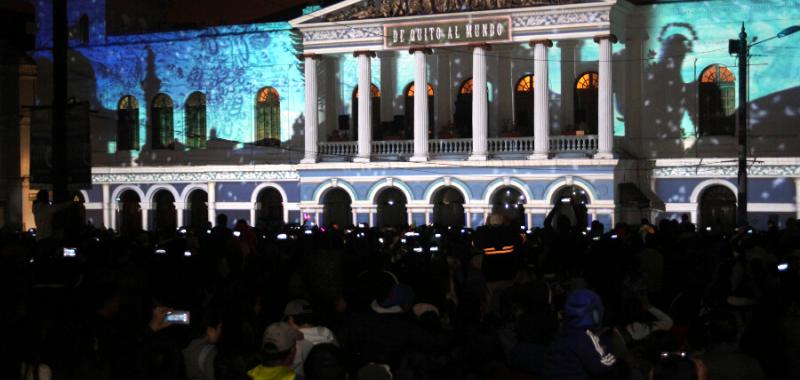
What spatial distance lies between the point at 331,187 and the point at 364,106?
323 centimetres

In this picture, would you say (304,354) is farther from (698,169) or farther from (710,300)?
(698,169)

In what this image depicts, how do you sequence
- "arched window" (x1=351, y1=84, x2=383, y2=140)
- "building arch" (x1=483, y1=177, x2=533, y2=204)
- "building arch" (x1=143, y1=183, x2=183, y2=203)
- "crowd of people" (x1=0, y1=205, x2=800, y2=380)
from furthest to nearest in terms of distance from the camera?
"building arch" (x1=143, y1=183, x2=183, y2=203) → "arched window" (x1=351, y1=84, x2=383, y2=140) → "building arch" (x1=483, y1=177, x2=533, y2=204) → "crowd of people" (x1=0, y1=205, x2=800, y2=380)

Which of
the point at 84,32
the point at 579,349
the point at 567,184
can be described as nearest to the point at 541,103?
the point at 567,184

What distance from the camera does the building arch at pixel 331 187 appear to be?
140ft

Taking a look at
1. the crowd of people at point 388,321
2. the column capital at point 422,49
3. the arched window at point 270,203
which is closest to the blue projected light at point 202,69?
the arched window at point 270,203

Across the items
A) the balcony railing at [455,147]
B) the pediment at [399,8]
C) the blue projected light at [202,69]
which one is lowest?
the balcony railing at [455,147]

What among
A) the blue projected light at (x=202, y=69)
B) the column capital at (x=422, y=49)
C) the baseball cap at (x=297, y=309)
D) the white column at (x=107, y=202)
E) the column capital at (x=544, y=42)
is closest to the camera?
the baseball cap at (x=297, y=309)

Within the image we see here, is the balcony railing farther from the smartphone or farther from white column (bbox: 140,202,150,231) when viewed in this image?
the smartphone

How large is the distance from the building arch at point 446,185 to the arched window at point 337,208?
3.51 metres

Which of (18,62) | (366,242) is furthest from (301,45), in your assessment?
(366,242)

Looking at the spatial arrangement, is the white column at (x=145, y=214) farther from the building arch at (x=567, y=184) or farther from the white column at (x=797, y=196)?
the white column at (x=797, y=196)

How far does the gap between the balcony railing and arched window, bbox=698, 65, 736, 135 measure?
4284mm

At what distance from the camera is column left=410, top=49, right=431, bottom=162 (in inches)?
1635

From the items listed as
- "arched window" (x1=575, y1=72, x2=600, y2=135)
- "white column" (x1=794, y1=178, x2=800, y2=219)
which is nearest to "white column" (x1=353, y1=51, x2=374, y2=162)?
"arched window" (x1=575, y1=72, x2=600, y2=135)
